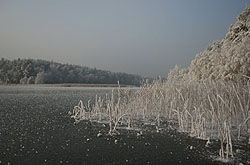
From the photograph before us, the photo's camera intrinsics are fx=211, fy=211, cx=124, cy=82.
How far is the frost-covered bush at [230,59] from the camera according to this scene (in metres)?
6.57

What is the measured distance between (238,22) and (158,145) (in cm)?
765

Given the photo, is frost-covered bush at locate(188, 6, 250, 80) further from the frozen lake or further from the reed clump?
the frozen lake

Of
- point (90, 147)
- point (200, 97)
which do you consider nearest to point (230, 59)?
point (200, 97)

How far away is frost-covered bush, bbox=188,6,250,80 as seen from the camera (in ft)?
21.6

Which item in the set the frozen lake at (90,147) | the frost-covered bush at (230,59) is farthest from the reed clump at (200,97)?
the frozen lake at (90,147)

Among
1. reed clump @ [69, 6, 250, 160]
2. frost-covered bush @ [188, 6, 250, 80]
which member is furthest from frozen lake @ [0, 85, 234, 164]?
frost-covered bush @ [188, 6, 250, 80]

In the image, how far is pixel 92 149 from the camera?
3893 millimetres

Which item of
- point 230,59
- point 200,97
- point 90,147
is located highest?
point 230,59

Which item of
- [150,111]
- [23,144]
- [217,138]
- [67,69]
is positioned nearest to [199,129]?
[217,138]

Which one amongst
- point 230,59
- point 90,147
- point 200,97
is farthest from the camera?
point 230,59

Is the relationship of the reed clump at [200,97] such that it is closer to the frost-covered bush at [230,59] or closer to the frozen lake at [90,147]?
the frost-covered bush at [230,59]

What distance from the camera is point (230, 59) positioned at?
6.96 m

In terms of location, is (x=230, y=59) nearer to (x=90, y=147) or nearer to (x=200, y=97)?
(x=200, y=97)

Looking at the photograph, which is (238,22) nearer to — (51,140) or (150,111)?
(150,111)
